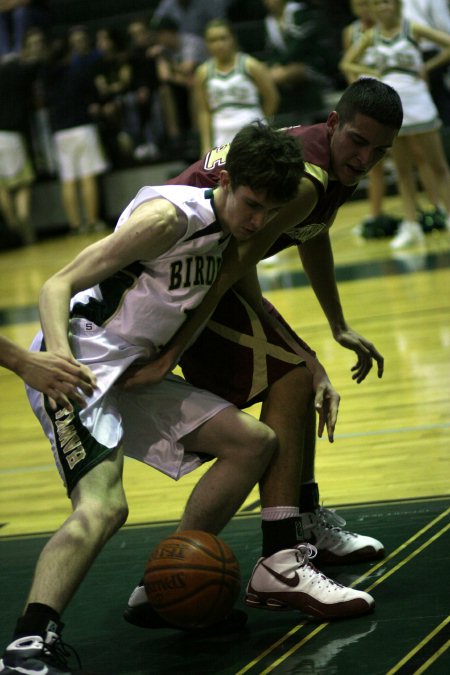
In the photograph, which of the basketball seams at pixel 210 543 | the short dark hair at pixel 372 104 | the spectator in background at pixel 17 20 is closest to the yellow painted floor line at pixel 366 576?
the basketball seams at pixel 210 543

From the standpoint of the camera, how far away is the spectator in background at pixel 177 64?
563 inches

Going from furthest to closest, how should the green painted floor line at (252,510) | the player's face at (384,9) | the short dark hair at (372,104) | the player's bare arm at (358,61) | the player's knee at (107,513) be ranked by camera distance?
the player's bare arm at (358,61) → the player's face at (384,9) → the green painted floor line at (252,510) → the short dark hair at (372,104) → the player's knee at (107,513)

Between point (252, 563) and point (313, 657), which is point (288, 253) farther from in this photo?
point (313, 657)

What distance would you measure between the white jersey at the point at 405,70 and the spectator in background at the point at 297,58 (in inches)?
112

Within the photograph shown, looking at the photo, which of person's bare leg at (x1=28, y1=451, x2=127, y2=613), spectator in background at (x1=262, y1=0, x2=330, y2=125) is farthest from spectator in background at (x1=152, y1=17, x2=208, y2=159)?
person's bare leg at (x1=28, y1=451, x2=127, y2=613)

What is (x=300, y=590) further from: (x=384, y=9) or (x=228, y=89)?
(x=228, y=89)

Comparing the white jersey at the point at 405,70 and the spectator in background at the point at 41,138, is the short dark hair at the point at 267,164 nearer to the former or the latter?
the white jersey at the point at 405,70

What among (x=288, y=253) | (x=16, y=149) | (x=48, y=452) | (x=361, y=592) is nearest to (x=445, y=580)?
(x=361, y=592)

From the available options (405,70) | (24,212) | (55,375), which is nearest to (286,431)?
(55,375)

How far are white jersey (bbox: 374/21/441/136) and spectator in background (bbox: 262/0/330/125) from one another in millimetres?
2842

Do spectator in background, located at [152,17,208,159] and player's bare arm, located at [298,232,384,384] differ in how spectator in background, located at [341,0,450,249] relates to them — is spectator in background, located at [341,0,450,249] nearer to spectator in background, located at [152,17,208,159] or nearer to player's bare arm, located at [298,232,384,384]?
spectator in background, located at [152,17,208,159]

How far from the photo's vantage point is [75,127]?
14.6 m

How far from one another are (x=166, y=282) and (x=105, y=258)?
216 millimetres

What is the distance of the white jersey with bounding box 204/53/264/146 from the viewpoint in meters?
11.1
